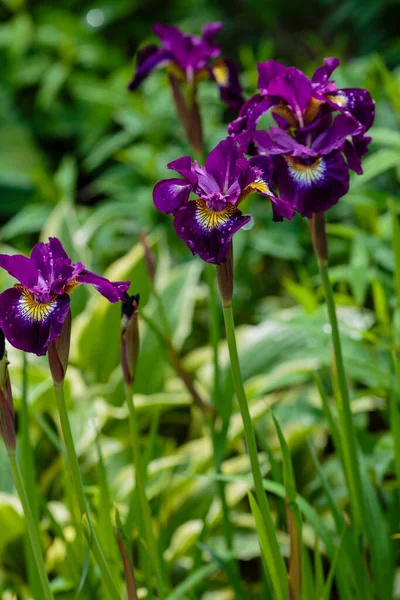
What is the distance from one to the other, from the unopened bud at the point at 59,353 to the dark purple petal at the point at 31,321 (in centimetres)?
2

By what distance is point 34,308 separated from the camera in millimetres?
Answer: 531

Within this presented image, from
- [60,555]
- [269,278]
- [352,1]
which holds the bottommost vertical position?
[60,555]

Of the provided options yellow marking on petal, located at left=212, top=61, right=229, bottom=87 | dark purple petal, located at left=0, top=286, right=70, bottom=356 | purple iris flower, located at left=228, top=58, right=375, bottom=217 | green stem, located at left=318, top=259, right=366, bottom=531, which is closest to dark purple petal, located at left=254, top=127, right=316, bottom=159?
purple iris flower, located at left=228, top=58, right=375, bottom=217

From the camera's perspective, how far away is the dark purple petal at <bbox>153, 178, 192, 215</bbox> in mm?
555

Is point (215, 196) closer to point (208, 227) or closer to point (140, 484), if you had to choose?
point (208, 227)

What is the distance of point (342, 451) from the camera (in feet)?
2.48

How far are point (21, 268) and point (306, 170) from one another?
0.82 feet

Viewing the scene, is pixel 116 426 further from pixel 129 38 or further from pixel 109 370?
pixel 129 38

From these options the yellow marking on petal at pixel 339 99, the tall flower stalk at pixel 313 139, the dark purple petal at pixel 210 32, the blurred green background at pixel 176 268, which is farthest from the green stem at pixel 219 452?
the dark purple petal at pixel 210 32

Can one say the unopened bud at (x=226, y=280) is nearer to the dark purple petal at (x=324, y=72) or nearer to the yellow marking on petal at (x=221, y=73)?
the dark purple petal at (x=324, y=72)

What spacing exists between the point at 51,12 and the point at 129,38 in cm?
32

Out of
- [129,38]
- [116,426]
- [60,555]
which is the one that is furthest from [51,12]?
[60,555]

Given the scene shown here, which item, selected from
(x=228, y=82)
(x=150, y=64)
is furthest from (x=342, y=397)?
(x=150, y=64)

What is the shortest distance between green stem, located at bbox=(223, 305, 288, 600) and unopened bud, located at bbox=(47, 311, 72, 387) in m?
0.13
